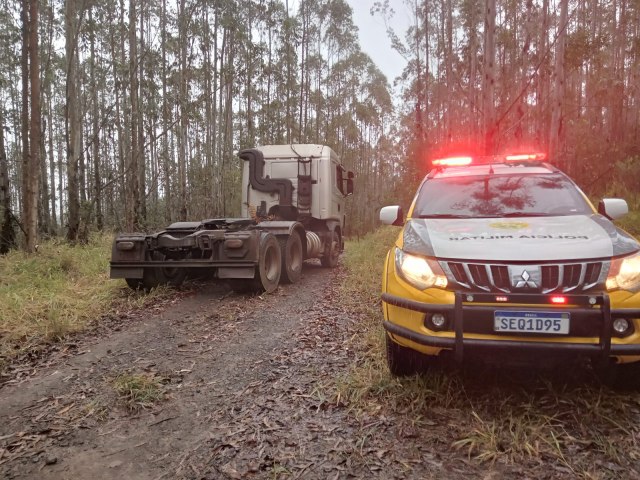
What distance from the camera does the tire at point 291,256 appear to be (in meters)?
7.02

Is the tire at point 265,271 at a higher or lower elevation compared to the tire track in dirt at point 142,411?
higher

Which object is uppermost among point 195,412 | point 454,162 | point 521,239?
point 454,162

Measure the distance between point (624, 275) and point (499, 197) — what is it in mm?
1424

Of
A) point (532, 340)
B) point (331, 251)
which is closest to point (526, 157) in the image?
point (532, 340)

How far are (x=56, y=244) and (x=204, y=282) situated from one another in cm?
635

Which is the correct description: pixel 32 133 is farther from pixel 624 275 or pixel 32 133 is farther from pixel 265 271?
pixel 624 275

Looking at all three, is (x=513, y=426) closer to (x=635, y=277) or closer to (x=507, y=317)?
(x=507, y=317)

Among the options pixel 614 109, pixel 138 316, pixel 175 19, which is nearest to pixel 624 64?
pixel 614 109

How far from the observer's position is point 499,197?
3.64m

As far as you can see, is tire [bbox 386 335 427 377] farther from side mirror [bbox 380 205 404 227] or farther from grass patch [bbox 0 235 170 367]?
grass patch [bbox 0 235 170 367]

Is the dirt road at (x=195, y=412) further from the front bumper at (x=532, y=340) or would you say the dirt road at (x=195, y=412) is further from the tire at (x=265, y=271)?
the tire at (x=265, y=271)

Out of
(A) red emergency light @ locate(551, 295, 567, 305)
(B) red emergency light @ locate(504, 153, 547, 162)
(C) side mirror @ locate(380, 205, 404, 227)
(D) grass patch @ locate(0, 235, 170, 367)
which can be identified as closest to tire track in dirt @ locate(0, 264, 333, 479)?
(D) grass patch @ locate(0, 235, 170, 367)

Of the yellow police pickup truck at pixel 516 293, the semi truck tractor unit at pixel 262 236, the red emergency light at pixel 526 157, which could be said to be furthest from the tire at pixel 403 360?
the semi truck tractor unit at pixel 262 236

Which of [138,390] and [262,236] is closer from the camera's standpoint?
[138,390]
